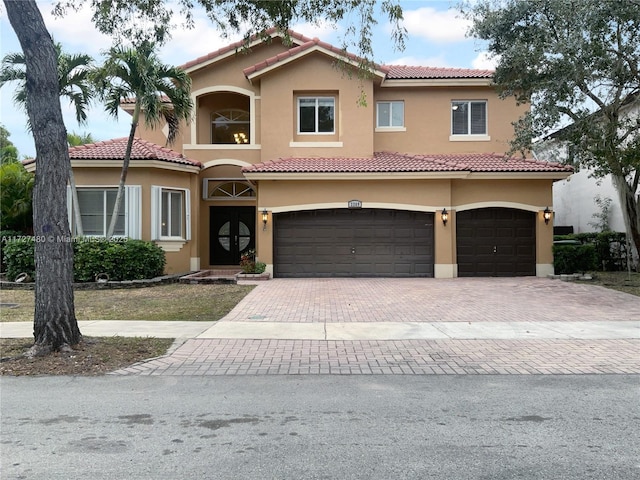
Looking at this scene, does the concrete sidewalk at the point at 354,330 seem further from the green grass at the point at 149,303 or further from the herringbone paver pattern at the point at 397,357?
the green grass at the point at 149,303

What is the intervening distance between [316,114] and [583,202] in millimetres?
13805

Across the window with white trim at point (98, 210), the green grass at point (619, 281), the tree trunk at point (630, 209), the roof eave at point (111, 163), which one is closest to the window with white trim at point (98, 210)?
the window with white trim at point (98, 210)

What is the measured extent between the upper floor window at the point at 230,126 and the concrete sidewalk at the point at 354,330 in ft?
40.6

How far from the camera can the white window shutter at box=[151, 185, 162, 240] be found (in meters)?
17.5

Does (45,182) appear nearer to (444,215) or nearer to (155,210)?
(155,210)

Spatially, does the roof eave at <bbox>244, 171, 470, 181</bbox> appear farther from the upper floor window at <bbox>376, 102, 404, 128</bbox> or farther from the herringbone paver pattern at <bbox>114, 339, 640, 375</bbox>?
the herringbone paver pattern at <bbox>114, 339, 640, 375</bbox>

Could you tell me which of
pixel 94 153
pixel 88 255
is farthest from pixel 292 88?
pixel 88 255

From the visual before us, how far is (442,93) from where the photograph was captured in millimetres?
19984

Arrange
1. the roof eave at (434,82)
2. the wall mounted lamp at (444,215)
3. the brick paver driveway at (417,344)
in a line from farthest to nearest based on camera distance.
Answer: the roof eave at (434,82)
the wall mounted lamp at (444,215)
the brick paver driveway at (417,344)

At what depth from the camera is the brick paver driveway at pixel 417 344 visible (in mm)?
6590

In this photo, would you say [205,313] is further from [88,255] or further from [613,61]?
[613,61]

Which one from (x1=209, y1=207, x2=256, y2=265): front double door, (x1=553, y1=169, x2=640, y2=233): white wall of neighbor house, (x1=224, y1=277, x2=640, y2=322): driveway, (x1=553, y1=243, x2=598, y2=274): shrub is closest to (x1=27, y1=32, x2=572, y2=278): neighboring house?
(x1=553, y1=243, x2=598, y2=274): shrub

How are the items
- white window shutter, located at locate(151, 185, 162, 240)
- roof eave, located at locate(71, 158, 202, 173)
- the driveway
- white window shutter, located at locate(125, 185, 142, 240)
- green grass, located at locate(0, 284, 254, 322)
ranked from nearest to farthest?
the driveway
green grass, located at locate(0, 284, 254, 322)
roof eave, located at locate(71, 158, 202, 173)
white window shutter, located at locate(125, 185, 142, 240)
white window shutter, located at locate(151, 185, 162, 240)

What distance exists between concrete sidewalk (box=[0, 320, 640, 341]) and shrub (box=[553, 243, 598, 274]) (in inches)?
353
